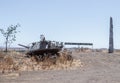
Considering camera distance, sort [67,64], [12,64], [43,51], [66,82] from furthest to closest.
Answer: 1. [43,51]
2. [67,64]
3. [12,64]
4. [66,82]

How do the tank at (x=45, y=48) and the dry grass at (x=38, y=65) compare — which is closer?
the dry grass at (x=38, y=65)

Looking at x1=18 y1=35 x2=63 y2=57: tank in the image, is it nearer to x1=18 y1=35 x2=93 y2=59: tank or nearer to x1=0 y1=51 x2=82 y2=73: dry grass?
x1=18 y1=35 x2=93 y2=59: tank

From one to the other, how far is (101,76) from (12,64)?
876cm

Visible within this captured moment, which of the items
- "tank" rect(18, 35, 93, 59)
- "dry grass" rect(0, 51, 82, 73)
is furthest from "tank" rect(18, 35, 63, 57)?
"dry grass" rect(0, 51, 82, 73)

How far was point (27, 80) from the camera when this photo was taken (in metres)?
18.9

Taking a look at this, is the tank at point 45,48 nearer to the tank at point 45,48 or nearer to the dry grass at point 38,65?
the tank at point 45,48

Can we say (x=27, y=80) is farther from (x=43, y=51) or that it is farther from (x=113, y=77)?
(x=43, y=51)

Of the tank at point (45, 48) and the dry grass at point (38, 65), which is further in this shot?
the tank at point (45, 48)

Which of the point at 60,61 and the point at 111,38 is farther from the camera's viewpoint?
the point at 111,38

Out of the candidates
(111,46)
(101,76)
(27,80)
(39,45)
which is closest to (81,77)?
(101,76)

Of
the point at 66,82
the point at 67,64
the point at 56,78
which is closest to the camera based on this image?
the point at 66,82

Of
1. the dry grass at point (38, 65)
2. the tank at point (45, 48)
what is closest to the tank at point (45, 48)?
the tank at point (45, 48)

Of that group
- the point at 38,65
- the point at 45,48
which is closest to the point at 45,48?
the point at 45,48

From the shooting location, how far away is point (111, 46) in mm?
45625
